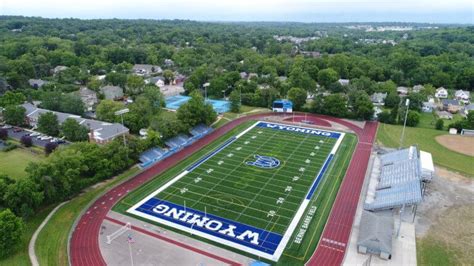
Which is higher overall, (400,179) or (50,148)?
(400,179)

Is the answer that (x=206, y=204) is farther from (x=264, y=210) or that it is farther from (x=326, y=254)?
(x=326, y=254)

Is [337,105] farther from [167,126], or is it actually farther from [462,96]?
[462,96]

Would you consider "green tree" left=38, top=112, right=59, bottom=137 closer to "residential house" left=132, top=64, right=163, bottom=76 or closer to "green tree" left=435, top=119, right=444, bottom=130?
"residential house" left=132, top=64, right=163, bottom=76

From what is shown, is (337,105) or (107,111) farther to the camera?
(337,105)

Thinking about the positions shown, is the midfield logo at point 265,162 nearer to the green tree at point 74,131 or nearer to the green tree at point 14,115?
the green tree at point 74,131

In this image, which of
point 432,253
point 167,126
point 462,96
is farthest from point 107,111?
point 462,96

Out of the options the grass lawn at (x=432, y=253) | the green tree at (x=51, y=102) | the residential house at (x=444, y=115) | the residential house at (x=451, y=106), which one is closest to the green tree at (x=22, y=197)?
the green tree at (x=51, y=102)

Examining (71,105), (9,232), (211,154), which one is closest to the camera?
(9,232)

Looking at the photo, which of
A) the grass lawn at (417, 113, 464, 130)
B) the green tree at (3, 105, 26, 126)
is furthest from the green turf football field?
the green tree at (3, 105, 26, 126)
